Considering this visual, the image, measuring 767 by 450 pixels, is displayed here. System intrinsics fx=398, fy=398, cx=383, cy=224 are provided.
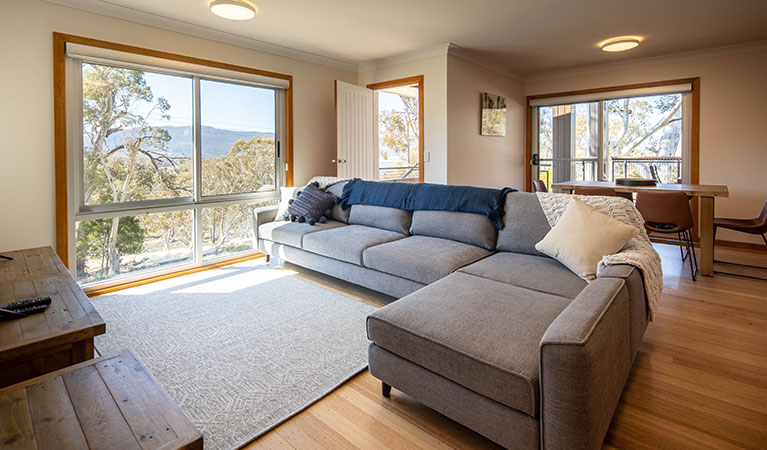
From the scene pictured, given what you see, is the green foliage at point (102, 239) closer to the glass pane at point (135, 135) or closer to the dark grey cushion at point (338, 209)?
the glass pane at point (135, 135)

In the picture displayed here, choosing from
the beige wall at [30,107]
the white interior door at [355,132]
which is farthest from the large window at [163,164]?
the white interior door at [355,132]

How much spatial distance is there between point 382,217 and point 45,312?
8.16 feet

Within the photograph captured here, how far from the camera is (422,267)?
2625 mm

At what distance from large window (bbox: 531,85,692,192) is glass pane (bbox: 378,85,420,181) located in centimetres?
234

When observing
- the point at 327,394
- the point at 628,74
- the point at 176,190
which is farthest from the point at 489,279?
the point at 628,74

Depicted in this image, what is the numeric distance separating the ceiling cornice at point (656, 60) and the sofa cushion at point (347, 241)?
13.7 ft

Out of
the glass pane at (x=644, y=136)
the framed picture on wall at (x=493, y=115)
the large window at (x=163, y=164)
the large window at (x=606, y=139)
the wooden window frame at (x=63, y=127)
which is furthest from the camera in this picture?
the large window at (x=606, y=139)

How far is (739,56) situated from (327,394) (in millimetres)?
5924

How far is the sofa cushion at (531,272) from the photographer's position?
6.69 ft

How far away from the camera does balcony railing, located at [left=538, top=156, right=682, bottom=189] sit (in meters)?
6.65

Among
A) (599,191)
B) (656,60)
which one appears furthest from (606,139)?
(599,191)

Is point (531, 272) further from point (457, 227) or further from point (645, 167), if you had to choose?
point (645, 167)

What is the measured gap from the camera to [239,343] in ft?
7.89

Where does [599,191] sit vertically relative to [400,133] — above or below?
below
